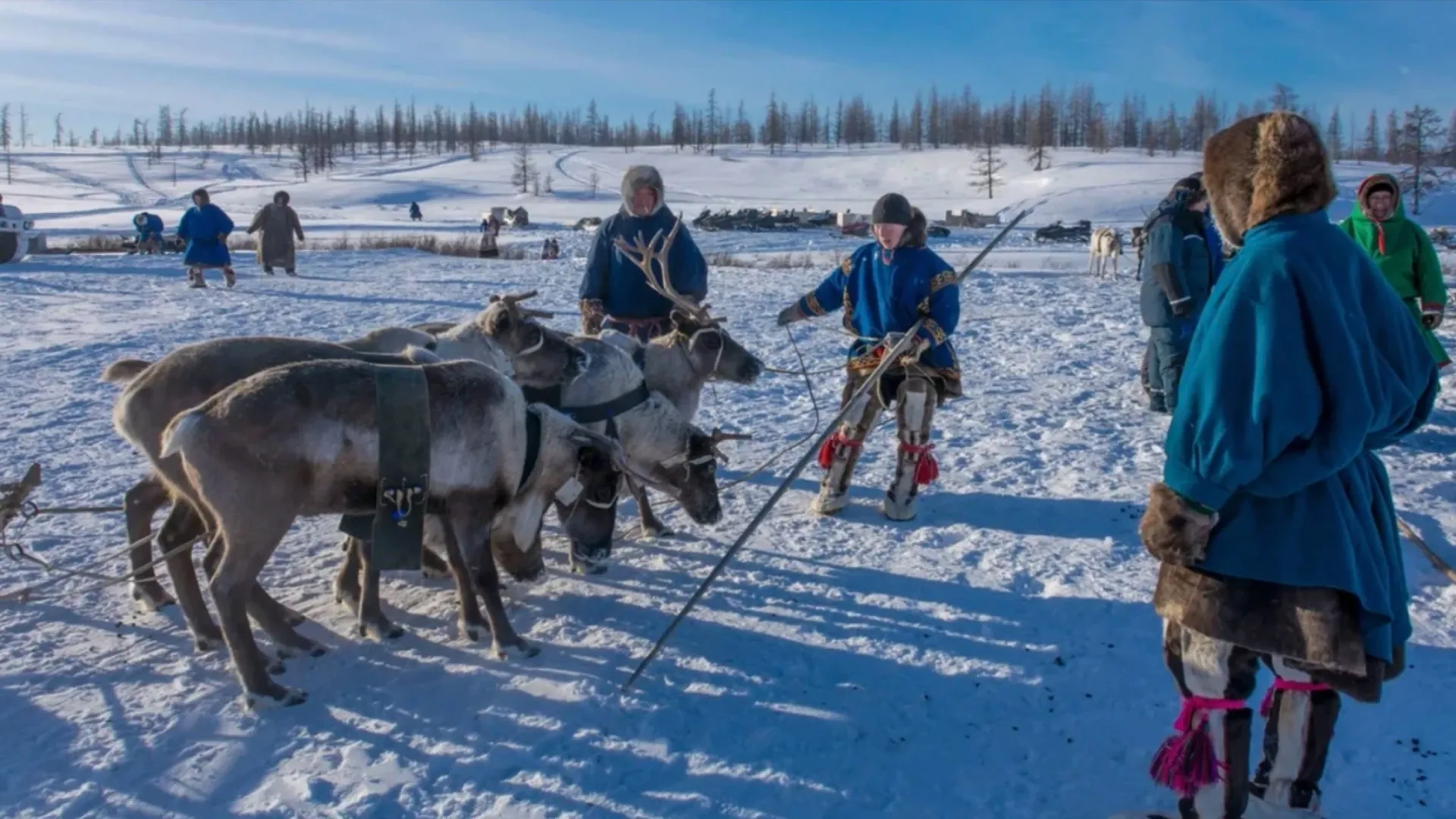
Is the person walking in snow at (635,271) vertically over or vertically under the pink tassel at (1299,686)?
over

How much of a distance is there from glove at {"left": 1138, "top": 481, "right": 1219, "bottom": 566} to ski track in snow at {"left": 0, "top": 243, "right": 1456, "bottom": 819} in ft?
3.31

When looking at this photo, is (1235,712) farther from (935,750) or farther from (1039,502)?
(1039,502)

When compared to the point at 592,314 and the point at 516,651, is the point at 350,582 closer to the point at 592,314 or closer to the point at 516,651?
the point at 516,651

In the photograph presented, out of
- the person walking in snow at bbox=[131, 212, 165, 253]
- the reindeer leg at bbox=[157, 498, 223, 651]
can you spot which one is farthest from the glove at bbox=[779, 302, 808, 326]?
the person walking in snow at bbox=[131, 212, 165, 253]

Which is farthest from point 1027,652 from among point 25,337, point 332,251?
point 332,251

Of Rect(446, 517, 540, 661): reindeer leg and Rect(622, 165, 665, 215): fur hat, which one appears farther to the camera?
Rect(622, 165, 665, 215): fur hat

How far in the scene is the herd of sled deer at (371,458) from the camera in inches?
141

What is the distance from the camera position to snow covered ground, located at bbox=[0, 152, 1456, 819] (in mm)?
3174

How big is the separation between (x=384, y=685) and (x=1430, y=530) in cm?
513

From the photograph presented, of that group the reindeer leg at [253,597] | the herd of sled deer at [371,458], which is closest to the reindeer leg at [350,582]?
the herd of sled deer at [371,458]

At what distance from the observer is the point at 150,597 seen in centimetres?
447

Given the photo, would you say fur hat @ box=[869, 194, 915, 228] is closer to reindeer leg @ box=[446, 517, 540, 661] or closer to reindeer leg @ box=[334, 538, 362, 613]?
reindeer leg @ box=[446, 517, 540, 661]

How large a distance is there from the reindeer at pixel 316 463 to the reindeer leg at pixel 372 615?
1.04ft

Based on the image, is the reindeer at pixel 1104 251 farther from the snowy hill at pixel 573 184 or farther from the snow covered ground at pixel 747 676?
the snowy hill at pixel 573 184
